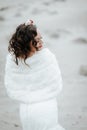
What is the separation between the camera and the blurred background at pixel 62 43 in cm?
448

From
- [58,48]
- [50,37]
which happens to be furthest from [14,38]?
[50,37]

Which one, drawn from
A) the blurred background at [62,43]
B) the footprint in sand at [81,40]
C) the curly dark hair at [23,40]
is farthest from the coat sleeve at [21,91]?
the footprint in sand at [81,40]

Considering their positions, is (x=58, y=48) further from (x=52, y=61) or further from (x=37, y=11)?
(x=52, y=61)

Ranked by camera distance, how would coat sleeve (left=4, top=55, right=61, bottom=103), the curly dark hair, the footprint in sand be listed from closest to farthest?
1. the curly dark hair
2. coat sleeve (left=4, top=55, right=61, bottom=103)
3. the footprint in sand

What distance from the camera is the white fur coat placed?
286 cm

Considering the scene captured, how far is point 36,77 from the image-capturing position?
290cm

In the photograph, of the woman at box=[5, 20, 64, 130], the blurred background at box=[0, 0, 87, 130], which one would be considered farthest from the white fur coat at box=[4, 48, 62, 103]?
the blurred background at box=[0, 0, 87, 130]

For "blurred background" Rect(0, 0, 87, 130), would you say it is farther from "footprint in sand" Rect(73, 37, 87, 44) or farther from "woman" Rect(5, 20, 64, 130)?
"woman" Rect(5, 20, 64, 130)

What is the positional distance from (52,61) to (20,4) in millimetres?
5314

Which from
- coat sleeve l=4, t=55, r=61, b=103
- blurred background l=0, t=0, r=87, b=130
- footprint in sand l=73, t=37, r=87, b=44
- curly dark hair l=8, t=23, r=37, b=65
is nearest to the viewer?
curly dark hair l=8, t=23, r=37, b=65

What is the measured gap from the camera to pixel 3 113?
459 cm

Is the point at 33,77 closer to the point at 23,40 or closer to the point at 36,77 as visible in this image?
the point at 36,77

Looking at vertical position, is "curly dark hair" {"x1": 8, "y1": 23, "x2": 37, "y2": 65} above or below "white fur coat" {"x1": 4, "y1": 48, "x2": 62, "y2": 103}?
above

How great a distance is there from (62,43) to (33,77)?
3334mm
